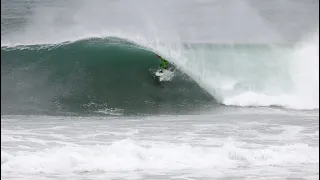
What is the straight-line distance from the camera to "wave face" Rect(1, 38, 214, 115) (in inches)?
546

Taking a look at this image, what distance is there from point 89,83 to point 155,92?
198cm

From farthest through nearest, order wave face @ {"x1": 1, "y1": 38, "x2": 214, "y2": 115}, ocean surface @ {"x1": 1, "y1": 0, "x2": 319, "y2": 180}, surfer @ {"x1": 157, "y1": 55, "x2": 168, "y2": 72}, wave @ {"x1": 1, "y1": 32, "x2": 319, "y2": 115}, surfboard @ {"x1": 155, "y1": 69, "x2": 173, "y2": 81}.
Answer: surfer @ {"x1": 157, "y1": 55, "x2": 168, "y2": 72}
surfboard @ {"x1": 155, "y1": 69, "x2": 173, "y2": 81}
wave @ {"x1": 1, "y1": 32, "x2": 319, "y2": 115}
wave face @ {"x1": 1, "y1": 38, "x2": 214, "y2": 115}
ocean surface @ {"x1": 1, "y1": 0, "x2": 319, "y2": 180}

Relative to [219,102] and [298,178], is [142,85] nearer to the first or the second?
[219,102]

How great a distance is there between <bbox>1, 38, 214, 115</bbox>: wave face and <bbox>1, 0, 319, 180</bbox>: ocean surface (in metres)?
0.04

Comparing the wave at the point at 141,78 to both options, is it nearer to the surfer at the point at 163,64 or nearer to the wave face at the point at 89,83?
the wave face at the point at 89,83

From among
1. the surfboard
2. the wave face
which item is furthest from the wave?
the surfboard

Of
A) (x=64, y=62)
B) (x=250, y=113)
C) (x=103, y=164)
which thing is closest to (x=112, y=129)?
(x=103, y=164)

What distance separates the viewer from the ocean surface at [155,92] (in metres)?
7.54

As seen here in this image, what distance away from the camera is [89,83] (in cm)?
1523

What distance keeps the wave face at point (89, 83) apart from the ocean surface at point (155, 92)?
0.04 m

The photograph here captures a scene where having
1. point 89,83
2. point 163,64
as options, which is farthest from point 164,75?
point 89,83

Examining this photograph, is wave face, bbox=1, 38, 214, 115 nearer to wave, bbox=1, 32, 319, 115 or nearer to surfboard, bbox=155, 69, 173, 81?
wave, bbox=1, 32, 319, 115

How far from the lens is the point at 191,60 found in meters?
18.1

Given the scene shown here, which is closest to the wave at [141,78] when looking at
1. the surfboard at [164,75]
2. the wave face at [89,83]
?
the wave face at [89,83]
